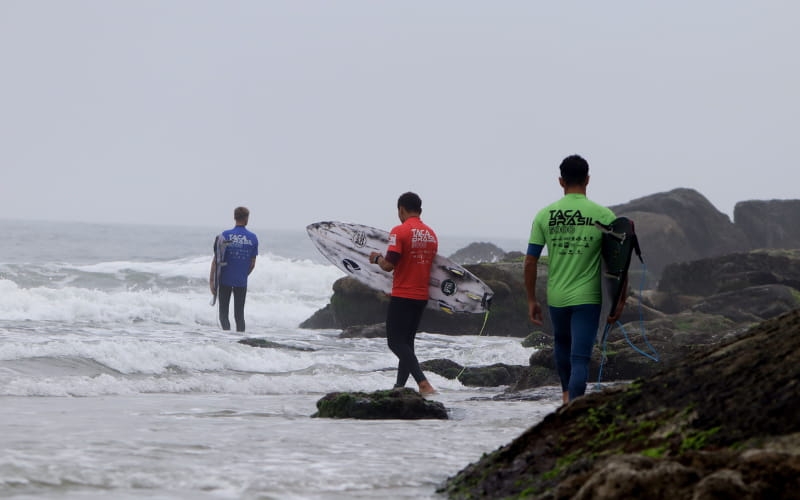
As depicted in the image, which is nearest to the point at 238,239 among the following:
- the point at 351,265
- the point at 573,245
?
the point at 351,265

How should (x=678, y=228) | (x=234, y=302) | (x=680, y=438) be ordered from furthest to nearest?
(x=678, y=228) < (x=234, y=302) < (x=680, y=438)

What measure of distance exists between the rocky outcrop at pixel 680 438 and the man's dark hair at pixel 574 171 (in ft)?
6.56

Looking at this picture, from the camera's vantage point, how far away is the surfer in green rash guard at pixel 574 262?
5.92m

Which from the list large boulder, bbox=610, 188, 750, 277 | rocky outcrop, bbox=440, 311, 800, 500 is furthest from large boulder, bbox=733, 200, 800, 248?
rocky outcrop, bbox=440, 311, 800, 500

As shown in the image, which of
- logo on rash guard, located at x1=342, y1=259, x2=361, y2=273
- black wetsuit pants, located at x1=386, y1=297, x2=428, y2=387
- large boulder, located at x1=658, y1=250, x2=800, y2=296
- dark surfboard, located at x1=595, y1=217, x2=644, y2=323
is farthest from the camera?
large boulder, located at x1=658, y1=250, x2=800, y2=296

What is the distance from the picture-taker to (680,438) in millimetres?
3510

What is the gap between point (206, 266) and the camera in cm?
3372

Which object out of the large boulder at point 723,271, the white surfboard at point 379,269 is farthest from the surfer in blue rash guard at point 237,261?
the large boulder at point 723,271

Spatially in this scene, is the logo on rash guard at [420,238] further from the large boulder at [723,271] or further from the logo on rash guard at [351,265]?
the large boulder at [723,271]

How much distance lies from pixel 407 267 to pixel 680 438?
5045 mm

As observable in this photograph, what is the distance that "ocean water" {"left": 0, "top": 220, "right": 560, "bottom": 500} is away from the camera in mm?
4375

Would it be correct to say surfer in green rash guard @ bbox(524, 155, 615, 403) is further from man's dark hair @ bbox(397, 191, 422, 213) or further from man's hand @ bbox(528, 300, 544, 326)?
man's dark hair @ bbox(397, 191, 422, 213)

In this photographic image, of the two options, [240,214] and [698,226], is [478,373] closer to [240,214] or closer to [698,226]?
[240,214]

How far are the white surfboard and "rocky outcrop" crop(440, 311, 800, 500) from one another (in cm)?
592
